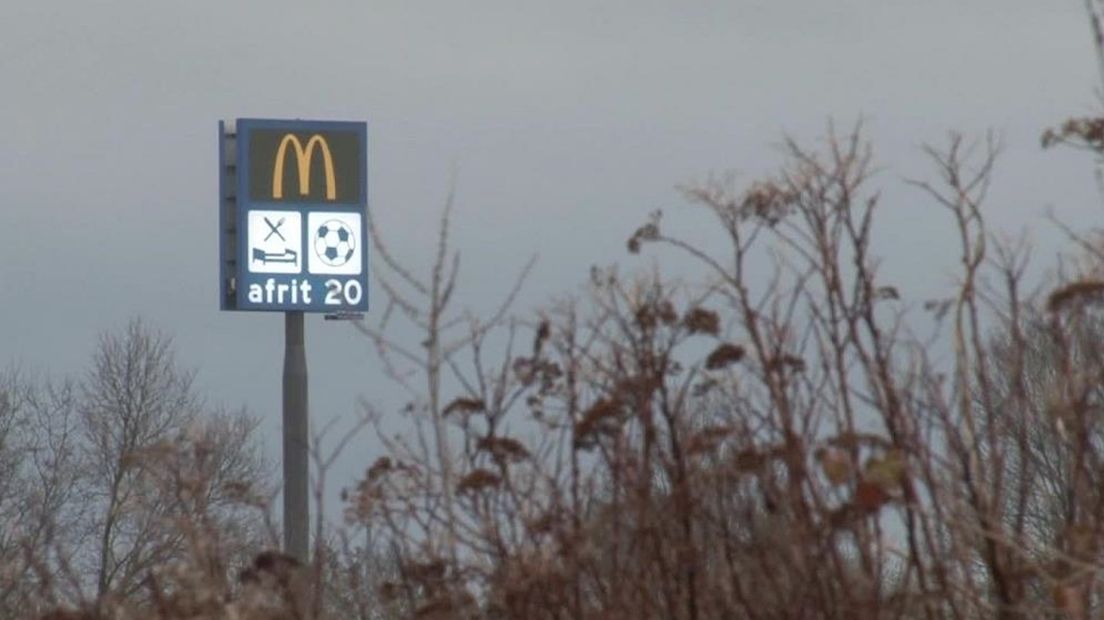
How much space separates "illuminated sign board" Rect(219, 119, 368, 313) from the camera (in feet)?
87.4

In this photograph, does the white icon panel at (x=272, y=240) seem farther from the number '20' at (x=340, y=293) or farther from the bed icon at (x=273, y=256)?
the number '20' at (x=340, y=293)

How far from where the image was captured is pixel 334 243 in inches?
1064

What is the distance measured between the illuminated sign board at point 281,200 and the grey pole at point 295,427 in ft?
1.88

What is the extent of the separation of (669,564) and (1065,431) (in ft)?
3.31

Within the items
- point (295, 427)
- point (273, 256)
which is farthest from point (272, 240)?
point (295, 427)

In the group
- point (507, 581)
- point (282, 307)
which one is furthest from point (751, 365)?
point (282, 307)

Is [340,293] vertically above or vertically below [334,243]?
below

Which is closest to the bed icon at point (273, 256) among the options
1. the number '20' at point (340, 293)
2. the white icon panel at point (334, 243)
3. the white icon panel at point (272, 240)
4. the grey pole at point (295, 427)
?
the white icon panel at point (272, 240)

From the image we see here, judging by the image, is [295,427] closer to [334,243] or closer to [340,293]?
[340,293]

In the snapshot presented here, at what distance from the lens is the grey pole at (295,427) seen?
24688 millimetres

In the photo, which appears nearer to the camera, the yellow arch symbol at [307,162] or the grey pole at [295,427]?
the grey pole at [295,427]

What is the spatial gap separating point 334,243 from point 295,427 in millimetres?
1922

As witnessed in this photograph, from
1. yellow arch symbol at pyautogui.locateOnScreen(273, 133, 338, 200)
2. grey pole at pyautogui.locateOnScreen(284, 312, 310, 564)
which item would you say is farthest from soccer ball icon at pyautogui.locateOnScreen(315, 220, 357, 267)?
grey pole at pyautogui.locateOnScreen(284, 312, 310, 564)

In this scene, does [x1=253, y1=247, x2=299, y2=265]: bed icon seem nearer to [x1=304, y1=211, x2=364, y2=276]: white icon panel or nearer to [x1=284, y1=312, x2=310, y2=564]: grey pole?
[x1=304, y1=211, x2=364, y2=276]: white icon panel
